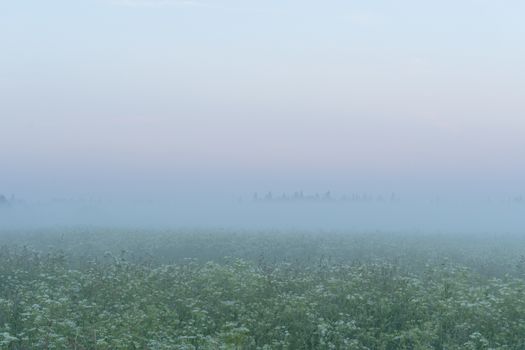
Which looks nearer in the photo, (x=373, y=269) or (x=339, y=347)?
(x=339, y=347)

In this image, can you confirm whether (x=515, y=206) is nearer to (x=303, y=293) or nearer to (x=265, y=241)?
(x=265, y=241)

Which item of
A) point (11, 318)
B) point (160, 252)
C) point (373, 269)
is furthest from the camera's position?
point (160, 252)

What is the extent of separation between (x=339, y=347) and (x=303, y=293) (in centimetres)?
Answer: 429

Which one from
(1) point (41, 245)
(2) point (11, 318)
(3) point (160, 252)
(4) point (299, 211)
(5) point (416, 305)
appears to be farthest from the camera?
(4) point (299, 211)

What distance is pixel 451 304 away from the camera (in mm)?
12461

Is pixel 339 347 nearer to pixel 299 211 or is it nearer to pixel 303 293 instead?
pixel 303 293

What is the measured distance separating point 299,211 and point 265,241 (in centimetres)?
13409

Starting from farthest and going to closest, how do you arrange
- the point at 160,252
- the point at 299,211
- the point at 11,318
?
the point at 299,211
the point at 160,252
the point at 11,318

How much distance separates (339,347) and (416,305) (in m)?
3.27

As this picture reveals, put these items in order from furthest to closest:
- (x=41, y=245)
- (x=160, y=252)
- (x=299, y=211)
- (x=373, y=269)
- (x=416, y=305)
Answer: (x=299, y=211) → (x=41, y=245) → (x=160, y=252) → (x=373, y=269) → (x=416, y=305)

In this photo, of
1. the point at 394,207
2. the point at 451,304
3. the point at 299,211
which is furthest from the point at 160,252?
the point at 394,207

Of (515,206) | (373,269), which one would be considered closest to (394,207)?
(515,206)

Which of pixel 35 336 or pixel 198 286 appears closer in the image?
pixel 35 336

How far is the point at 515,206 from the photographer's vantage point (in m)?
177
